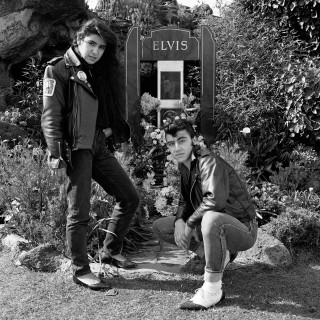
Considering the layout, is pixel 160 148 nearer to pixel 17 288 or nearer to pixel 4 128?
pixel 4 128

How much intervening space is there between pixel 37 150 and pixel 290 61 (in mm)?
3739

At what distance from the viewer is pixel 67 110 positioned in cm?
329

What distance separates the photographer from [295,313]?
3043 mm

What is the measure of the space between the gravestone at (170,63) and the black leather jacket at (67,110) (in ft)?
12.3

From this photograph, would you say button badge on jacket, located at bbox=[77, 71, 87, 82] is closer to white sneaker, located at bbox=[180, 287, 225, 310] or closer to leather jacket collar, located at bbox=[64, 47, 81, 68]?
leather jacket collar, located at bbox=[64, 47, 81, 68]

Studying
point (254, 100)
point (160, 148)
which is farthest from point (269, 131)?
point (160, 148)

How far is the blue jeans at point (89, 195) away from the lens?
10.7 feet

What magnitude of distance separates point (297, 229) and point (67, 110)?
2174 millimetres

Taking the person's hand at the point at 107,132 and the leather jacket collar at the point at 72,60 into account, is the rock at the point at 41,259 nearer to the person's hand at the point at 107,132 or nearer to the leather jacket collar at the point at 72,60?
the person's hand at the point at 107,132

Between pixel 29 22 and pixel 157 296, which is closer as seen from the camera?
pixel 157 296

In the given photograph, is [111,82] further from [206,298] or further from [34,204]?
[206,298]

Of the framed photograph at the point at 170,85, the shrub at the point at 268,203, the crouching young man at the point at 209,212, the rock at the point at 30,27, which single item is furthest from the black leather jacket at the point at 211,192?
the rock at the point at 30,27

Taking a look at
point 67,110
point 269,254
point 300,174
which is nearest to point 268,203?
point 300,174

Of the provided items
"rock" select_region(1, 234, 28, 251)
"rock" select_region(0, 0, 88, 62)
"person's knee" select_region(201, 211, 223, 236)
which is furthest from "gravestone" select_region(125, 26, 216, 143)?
"person's knee" select_region(201, 211, 223, 236)
